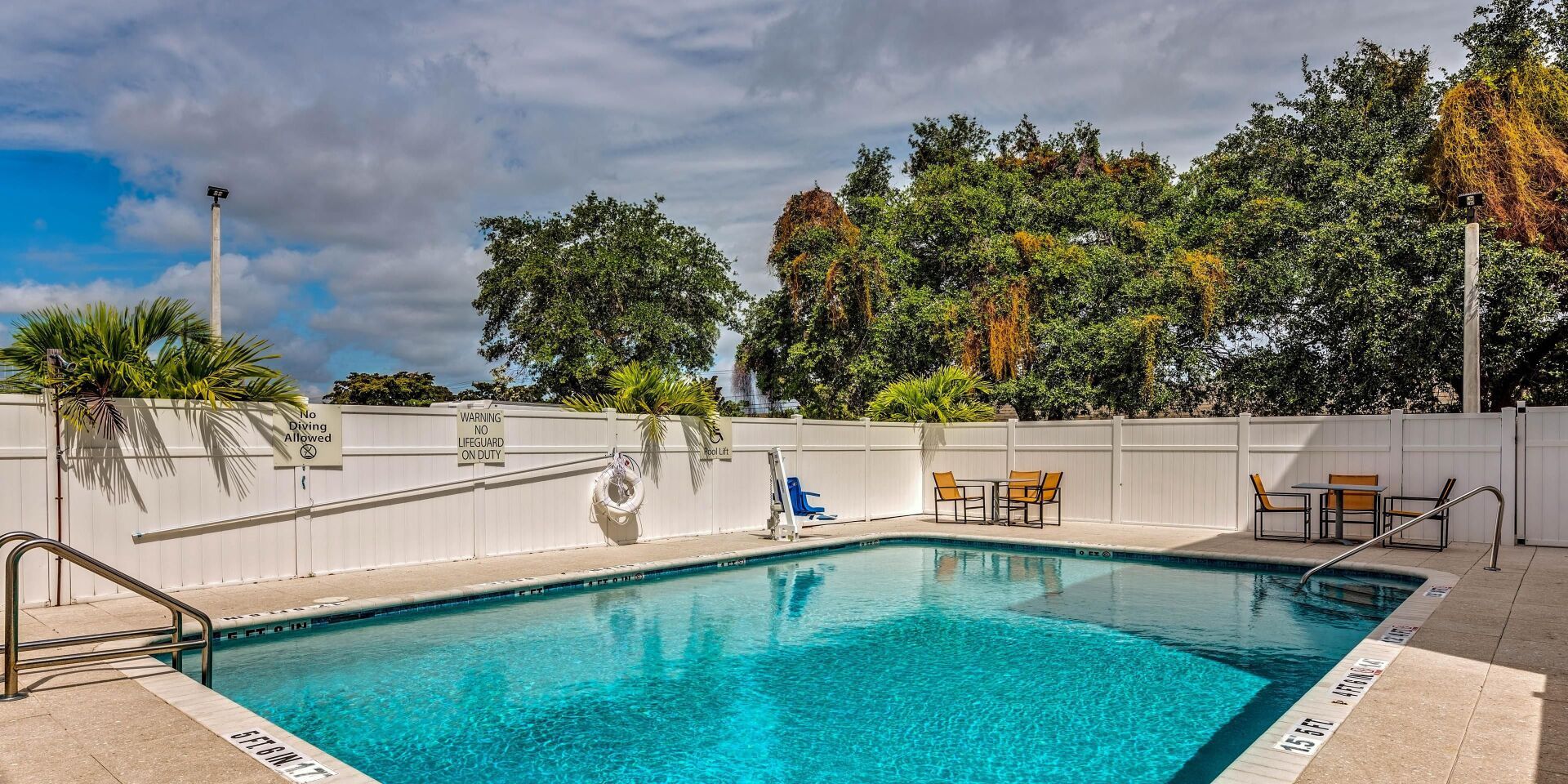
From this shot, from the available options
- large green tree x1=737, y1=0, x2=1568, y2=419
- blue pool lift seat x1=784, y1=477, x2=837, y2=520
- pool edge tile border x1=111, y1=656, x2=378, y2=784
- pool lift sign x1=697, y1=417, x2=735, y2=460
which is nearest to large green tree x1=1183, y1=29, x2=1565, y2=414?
large green tree x1=737, y1=0, x2=1568, y2=419

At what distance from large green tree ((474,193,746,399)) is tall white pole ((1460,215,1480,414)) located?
15657mm

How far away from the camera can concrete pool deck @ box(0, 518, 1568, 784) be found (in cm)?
284

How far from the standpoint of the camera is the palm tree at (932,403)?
→ 13.7m

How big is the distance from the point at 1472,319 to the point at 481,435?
36.7 ft

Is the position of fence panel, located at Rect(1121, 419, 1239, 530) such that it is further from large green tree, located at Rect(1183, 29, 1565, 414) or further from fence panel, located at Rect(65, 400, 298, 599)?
fence panel, located at Rect(65, 400, 298, 599)

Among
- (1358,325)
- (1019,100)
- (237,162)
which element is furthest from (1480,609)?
(1019,100)

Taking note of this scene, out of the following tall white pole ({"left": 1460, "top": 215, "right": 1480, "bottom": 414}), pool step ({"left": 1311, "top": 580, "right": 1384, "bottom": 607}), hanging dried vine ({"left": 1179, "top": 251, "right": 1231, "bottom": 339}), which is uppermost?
hanging dried vine ({"left": 1179, "top": 251, "right": 1231, "bottom": 339})

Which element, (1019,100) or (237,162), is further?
(1019,100)

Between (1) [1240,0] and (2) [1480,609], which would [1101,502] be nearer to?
(2) [1480,609]

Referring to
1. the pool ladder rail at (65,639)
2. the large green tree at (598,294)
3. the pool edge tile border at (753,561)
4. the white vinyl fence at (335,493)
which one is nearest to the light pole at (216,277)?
the white vinyl fence at (335,493)

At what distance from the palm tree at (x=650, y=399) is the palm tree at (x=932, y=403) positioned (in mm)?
4475

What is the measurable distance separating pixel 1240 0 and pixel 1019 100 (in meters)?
8.86

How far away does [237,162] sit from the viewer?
13.7 m

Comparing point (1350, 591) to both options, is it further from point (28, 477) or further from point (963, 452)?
point (28, 477)
